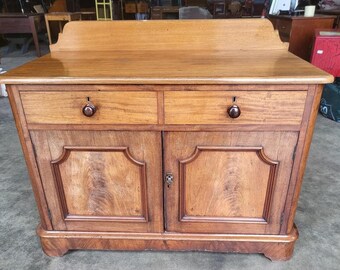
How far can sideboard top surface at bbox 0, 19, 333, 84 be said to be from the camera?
2.91ft

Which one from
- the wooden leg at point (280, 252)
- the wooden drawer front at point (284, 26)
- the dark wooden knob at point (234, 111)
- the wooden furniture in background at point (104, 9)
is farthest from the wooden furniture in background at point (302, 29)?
the wooden furniture in background at point (104, 9)

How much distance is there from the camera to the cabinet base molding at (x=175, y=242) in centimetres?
117

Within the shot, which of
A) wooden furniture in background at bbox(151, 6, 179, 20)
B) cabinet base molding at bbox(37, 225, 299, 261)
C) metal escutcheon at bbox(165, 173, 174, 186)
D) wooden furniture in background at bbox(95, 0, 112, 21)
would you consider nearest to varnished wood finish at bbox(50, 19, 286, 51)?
metal escutcheon at bbox(165, 173, 174, 186)

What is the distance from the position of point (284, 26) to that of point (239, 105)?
2.80 meters

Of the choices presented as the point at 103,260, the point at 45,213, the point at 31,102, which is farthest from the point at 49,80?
the point at 103,260

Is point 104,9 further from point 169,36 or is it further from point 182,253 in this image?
point 182,253

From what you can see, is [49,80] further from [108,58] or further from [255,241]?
[255,241]

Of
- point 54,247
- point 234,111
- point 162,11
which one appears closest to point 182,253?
point 54,247

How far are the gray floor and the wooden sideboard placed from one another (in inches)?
2.3

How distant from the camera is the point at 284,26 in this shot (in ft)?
10.8

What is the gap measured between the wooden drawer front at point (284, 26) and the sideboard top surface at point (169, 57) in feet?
7.29

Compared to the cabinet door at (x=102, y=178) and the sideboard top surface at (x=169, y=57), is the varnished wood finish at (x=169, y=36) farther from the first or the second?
the cabinet door at (x=102, y=178)

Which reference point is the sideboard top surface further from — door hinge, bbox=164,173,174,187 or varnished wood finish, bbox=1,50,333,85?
door hinge, bbox=164,173,174,187

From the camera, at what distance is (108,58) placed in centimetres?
114
